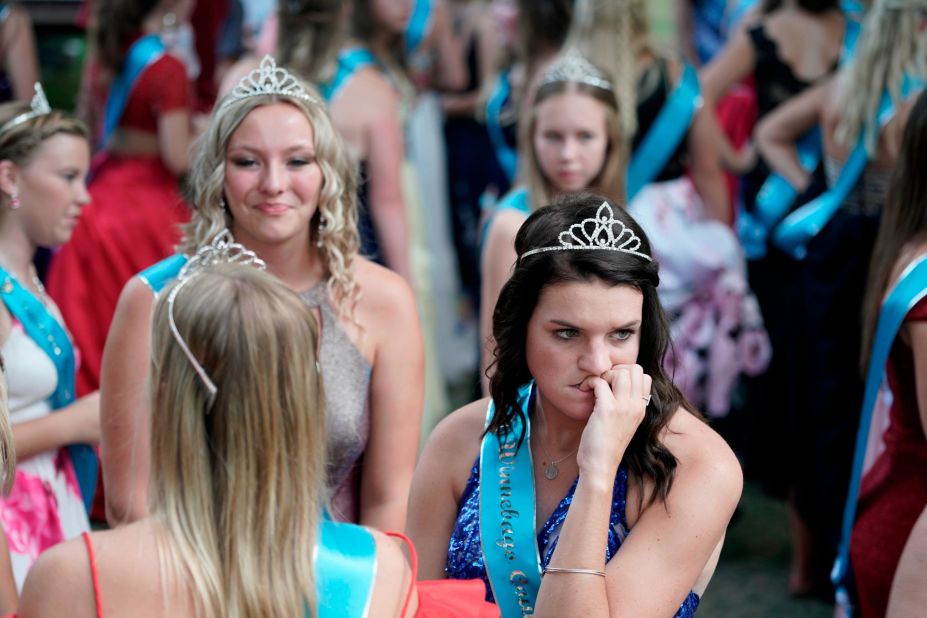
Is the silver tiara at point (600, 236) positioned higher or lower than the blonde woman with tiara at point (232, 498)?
higher

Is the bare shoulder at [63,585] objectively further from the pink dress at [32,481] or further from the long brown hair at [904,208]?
the long brown hair at [904,208]

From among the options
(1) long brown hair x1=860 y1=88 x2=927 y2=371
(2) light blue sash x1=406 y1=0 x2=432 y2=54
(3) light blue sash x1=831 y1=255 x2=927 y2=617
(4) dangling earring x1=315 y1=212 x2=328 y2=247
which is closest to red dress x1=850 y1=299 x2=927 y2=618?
(3) light blue sash x1=831 y1=255 x2=927 y2=617

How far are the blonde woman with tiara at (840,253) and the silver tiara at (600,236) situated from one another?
209 centimetres

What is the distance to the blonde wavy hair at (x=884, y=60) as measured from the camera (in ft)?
13.5

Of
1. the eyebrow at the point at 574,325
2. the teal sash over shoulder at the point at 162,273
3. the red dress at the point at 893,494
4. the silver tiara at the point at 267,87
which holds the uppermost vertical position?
the silver tiara at the point at 267,87

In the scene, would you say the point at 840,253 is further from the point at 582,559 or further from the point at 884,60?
the point at 582,559

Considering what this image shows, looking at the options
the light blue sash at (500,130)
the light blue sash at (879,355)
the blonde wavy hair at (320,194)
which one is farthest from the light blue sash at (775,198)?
the blonde wavy hair at (320,194)

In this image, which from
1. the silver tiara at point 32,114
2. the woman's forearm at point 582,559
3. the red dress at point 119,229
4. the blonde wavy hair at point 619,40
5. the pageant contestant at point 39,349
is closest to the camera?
the woman's forearm at point 582,559

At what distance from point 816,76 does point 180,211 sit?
2.62 m

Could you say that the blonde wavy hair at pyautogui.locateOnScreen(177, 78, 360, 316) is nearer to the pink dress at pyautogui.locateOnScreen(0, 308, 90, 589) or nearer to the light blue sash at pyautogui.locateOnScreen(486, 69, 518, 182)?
the pink dress at pyautogui.locateOnScreen(0, 308, 90, 589)

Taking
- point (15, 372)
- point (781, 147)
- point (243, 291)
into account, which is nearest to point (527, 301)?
point (243, 291)

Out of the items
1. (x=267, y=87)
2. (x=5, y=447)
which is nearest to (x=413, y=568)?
(x=5, y=447)

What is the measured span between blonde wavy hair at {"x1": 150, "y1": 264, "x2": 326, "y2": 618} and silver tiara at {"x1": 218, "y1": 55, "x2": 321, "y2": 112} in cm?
123

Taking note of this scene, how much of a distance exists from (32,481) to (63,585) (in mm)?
1513
